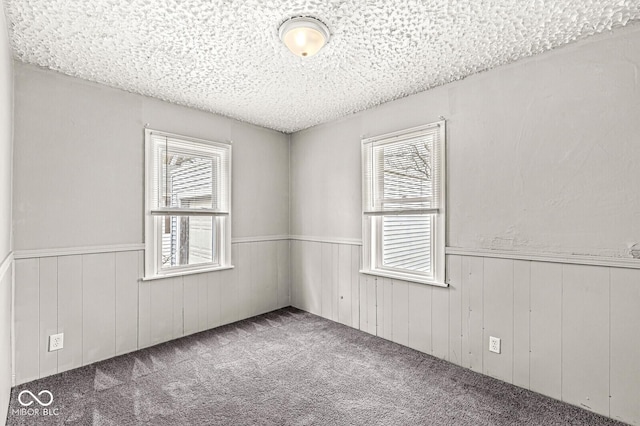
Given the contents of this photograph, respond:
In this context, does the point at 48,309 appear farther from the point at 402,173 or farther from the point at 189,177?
the point at 402,173

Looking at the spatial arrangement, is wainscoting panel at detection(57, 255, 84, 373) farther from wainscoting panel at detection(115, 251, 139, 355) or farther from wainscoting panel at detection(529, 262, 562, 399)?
wainscoting panel at detection(529, 262, 562, 399)

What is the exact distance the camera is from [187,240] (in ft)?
11.6

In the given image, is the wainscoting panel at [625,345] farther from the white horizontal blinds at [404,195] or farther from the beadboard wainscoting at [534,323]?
the white horizontal blinds at [404,195]

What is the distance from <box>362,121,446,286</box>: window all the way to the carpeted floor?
31.9 inches

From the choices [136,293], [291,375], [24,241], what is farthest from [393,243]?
[24,241]

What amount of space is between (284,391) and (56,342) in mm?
1865

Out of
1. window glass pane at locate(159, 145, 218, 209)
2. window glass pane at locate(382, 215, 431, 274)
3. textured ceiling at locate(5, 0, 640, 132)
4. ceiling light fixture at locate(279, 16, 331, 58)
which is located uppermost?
textured ceiling at locate(5, 0, 640, 132)

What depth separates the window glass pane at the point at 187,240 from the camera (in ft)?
11.0

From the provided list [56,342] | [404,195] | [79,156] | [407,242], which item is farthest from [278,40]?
[56,342]

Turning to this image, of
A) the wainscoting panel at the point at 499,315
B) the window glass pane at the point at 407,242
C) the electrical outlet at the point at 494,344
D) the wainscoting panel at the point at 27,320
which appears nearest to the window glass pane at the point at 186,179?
the wainscoting panel at the point at 27,320

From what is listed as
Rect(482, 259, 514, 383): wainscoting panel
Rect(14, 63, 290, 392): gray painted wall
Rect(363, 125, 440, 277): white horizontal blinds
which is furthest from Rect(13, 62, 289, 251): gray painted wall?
Rect(482, 259, 514, 383): wainscoting panel

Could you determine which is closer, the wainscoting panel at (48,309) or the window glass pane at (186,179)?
the wainscoting panel at (48,309)

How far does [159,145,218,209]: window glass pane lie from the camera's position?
3.29 meters

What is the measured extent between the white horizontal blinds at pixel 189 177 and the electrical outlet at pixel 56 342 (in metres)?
1.24
